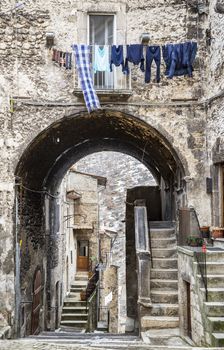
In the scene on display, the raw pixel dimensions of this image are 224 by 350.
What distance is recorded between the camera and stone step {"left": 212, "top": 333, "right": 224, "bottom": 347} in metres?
7.61

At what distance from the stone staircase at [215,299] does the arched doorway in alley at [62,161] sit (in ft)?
11.9

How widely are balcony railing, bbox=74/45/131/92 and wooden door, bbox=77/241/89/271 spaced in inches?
931

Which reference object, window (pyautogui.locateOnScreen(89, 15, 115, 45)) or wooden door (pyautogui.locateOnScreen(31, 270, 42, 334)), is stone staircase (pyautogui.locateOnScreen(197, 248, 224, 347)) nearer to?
window (pyautogui.locateOnScreen(89, 15, 115, 45))

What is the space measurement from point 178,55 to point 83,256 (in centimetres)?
2610

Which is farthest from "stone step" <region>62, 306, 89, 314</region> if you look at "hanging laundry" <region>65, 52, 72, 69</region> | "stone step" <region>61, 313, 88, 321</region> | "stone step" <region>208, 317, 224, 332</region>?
"stone step" <region>208, 317, 224, 332</region>

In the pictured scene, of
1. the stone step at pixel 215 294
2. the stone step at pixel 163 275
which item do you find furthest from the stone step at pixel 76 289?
the stone step at pixel 215 294

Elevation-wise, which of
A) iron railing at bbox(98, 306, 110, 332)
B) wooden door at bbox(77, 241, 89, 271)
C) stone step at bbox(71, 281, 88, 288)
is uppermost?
wooden door at bbox(77, 241, 89, 271)

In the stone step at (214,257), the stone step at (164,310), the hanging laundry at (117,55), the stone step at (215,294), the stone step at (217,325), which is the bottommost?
the stone step at (164,310)

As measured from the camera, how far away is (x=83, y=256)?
36344 millimetres

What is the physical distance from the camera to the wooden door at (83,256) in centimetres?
3569

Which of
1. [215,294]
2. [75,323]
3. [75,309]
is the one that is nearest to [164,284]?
[215,294]

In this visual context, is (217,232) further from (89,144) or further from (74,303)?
(74,303)

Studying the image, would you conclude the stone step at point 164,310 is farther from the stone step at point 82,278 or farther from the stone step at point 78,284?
the stone step at point 82,278

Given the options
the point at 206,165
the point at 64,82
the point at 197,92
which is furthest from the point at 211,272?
the point at 64,82
